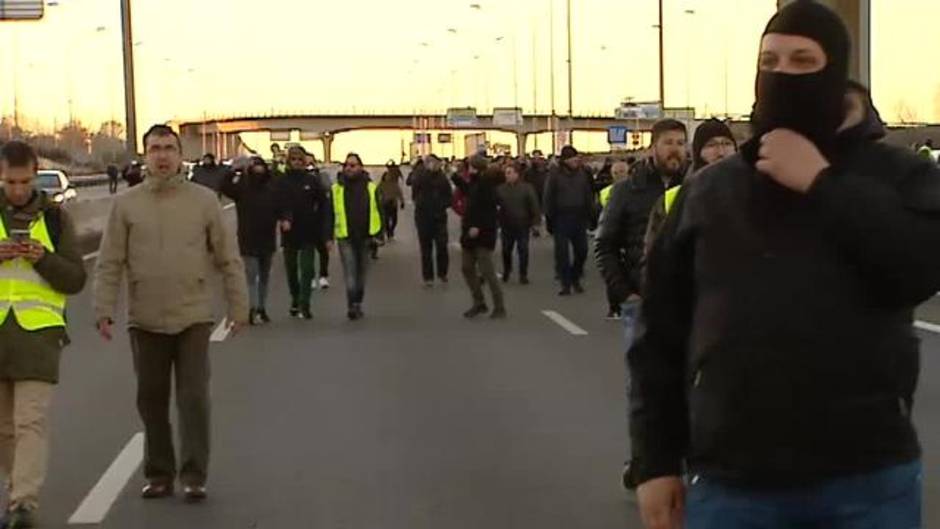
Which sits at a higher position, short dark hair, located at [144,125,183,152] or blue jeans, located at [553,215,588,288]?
short dark hair, located at [144,125,183,152]

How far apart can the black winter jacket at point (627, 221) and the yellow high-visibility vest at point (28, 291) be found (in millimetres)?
2644

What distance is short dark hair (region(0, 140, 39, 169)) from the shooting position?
25.6 ft

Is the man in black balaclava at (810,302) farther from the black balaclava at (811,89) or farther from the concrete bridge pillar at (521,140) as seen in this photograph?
the concrete bridge pillar at (521,140)

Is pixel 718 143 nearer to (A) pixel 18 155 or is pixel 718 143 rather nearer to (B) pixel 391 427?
(A) pixel 18 155

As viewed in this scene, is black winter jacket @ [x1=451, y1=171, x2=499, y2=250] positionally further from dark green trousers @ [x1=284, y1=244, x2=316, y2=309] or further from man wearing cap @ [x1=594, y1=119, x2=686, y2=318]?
man wearing cap @ [x1=594, y1=119, x2=686, y2=318]

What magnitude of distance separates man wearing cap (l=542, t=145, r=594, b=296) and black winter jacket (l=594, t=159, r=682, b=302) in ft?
48.8

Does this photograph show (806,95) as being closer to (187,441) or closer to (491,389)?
(187,441)

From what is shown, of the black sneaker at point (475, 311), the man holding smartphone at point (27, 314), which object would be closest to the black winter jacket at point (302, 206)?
the black sneaker at point (475, 311)

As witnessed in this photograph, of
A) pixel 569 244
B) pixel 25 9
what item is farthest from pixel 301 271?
pixel 25 9

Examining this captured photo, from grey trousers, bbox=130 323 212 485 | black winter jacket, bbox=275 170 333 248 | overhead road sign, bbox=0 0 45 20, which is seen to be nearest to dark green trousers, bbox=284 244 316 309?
black winter jacket, bbox=275 170 333 248

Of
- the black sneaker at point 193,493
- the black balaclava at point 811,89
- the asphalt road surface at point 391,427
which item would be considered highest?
the black balaclava at point 811,89

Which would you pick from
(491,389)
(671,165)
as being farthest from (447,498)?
(491,389)

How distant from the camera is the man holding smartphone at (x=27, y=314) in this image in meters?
7.87

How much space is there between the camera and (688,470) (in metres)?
3.43
